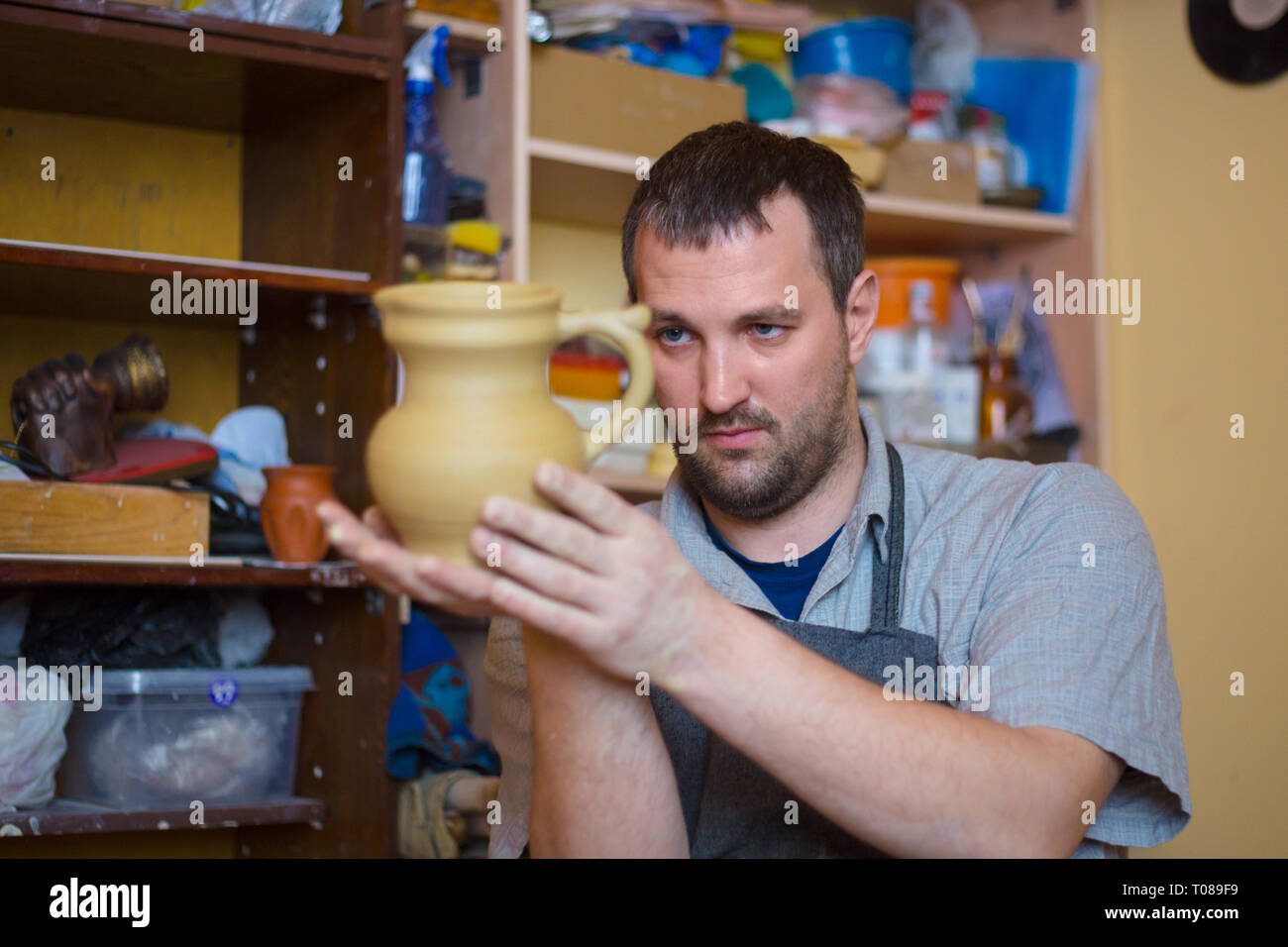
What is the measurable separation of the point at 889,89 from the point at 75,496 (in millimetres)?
1677

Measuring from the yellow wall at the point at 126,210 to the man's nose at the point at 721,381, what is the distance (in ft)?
3.98

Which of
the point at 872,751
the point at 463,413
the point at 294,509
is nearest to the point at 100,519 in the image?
the point at 294,509

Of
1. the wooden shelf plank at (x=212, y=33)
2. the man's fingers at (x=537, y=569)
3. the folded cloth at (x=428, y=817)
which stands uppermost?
the wooden shelf plank at (x=212, y=33)

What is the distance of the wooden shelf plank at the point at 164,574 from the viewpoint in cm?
161

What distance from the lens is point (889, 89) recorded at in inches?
98.9

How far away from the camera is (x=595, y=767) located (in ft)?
3.40

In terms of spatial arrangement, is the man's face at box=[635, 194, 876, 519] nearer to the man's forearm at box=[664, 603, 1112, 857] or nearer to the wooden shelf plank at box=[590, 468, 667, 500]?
the man's forearm at box=[664, 603, 1112, 857]

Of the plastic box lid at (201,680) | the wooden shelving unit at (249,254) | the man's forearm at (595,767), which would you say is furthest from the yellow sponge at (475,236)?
the man's forearm at (595,767)

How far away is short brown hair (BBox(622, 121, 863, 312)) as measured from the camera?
4.21ft

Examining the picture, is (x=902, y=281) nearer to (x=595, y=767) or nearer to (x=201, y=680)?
(x=201, y=680)

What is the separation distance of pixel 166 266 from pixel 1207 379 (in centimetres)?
187

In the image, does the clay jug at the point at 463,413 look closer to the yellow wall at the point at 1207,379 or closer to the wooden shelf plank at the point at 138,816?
the wooden shelf plank at the point at 138,816
